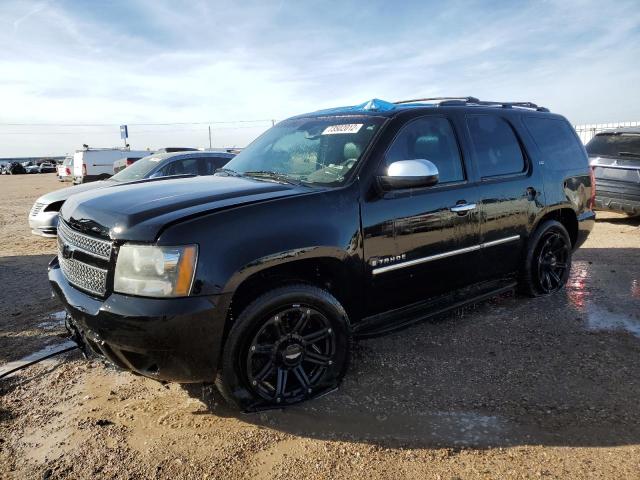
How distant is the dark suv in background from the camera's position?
28.2 feet

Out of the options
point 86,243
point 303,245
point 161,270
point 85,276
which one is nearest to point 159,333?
point 161,270

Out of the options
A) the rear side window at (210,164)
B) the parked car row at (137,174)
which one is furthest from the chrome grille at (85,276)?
the rear side window at (210,164)

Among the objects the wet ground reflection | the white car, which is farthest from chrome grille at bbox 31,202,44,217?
the white car

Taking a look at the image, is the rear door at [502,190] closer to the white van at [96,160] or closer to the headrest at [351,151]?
the headrest at [351,151]

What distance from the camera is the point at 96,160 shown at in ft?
69.2

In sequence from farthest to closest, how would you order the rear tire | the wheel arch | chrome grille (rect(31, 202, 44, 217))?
chrome grille (rect(31, 202, 44, 217))
the wheel arch
the rear tire

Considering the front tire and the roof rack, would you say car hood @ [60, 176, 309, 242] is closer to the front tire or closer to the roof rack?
the front tire

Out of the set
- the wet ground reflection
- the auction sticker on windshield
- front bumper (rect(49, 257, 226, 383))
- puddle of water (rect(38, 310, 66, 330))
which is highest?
the auction sticker on windshield

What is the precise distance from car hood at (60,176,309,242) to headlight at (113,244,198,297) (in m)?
0.09

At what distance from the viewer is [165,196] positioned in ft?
9.90

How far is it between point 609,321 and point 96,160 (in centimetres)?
2110

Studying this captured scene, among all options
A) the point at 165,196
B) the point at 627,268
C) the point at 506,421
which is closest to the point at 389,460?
the point at 506,421

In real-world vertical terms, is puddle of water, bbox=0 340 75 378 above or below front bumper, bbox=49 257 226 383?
below

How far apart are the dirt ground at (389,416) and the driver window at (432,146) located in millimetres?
1401
